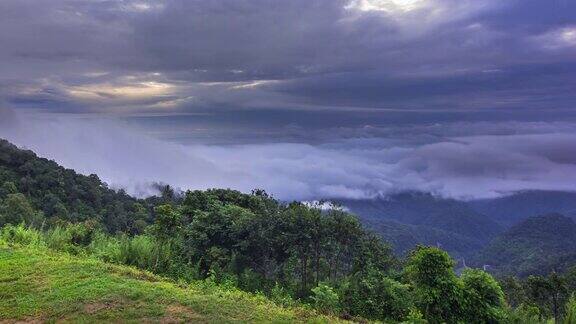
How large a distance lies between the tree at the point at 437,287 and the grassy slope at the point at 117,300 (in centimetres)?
583

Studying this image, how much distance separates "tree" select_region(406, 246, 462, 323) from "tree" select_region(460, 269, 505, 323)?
0.24 meters

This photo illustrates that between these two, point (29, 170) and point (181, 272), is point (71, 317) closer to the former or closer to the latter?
point (181, 272)

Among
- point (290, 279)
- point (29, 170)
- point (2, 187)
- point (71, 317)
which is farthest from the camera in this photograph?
point (29, 170)

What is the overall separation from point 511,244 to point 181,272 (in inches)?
8166

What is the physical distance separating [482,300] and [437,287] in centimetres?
122

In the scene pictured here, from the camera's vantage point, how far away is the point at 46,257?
40.0 feet

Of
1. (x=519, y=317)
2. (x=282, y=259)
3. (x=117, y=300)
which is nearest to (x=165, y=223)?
(x=282, y=259)

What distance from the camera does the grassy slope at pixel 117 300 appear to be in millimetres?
8266

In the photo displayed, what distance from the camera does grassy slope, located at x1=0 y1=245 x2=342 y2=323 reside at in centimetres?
827

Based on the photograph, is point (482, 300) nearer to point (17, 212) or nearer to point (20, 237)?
point (20, 237)

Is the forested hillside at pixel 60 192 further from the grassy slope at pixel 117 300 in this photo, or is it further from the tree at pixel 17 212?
the grassy slope at pixel 117 300

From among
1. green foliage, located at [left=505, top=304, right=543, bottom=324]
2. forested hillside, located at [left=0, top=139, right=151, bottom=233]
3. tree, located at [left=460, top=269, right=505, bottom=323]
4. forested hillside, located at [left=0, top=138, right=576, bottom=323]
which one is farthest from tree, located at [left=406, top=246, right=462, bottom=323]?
forested hillside, located at [left=0, top=139, right=151, bottom=233]

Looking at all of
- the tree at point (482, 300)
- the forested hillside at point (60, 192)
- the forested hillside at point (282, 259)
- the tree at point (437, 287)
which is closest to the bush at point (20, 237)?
the forested hillside at point (282, 259)

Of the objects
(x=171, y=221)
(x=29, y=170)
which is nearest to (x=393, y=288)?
(x=171, y=221)
